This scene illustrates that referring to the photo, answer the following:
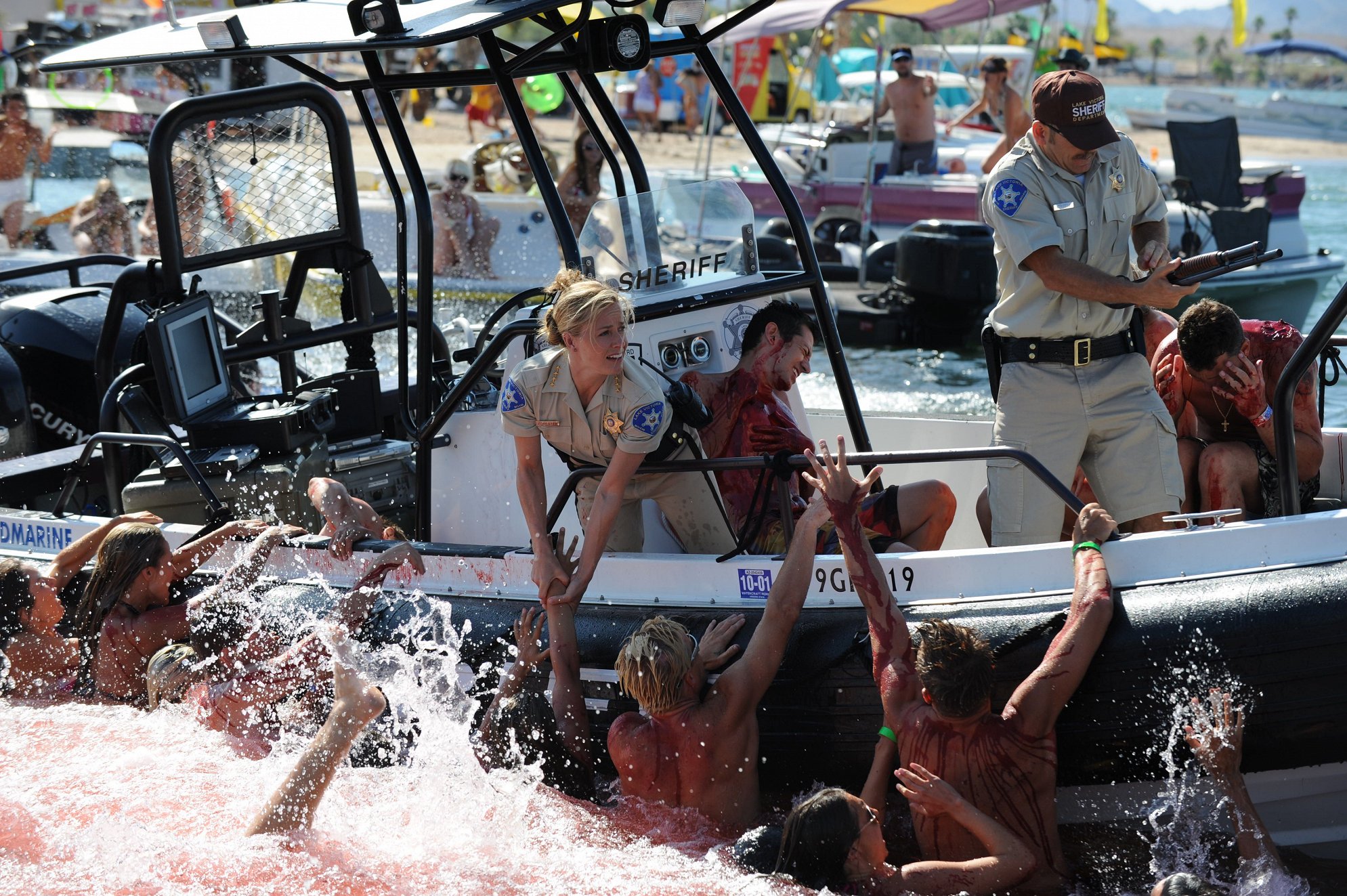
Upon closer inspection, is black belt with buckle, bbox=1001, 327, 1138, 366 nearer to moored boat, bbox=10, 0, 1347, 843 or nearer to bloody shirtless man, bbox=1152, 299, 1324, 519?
bloody shirtless man, bbox=1152, 299, 1324, 519

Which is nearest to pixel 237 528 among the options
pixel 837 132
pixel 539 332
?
pixel 539 332

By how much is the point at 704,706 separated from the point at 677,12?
2.09m

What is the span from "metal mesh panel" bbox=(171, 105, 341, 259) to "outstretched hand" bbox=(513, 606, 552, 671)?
2210 millimetres

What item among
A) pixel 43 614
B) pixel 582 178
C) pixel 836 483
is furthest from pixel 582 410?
pixel 582 178

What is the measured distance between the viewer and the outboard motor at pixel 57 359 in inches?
259

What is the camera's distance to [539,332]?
13.7 ft

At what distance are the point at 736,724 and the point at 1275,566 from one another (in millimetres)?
1444

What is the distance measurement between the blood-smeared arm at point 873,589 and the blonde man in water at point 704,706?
9cm

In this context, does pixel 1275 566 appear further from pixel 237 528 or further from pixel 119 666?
pixel 119 666

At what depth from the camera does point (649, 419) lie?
3.96 m

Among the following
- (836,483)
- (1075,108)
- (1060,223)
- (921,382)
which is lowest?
(921,382)

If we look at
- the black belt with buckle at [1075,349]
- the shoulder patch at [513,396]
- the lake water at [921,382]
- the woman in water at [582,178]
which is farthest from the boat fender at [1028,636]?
the woman in water at [582,178]

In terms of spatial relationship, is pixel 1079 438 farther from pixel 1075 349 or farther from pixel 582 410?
pixel 582 410

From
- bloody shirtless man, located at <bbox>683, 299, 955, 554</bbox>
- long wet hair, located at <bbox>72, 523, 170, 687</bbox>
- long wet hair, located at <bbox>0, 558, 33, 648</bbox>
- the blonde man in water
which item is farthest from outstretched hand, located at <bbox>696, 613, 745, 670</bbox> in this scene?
long wet hair, located at <bbox>0, 558, 33, 648</bbox>
